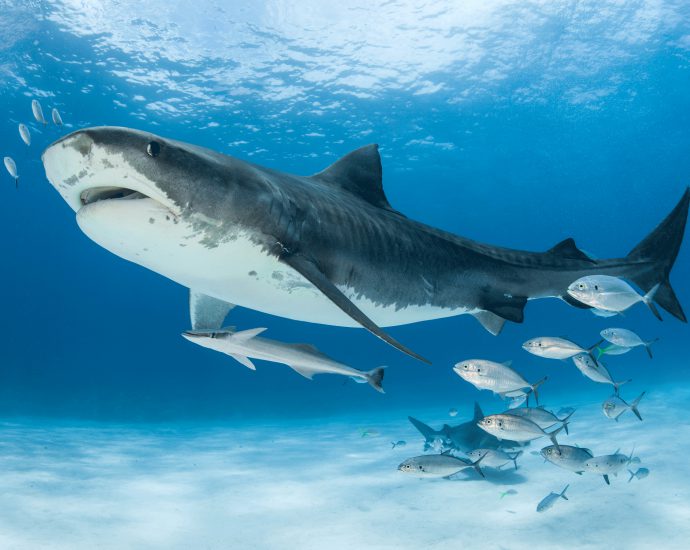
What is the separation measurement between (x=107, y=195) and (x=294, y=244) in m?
1.19

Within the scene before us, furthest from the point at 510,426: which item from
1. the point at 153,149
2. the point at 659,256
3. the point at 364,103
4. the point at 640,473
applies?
the point at 364,103

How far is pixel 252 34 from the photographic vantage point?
1870 centimetres

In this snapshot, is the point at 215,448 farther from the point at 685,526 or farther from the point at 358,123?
the point at 358,123

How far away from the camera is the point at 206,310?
13.9 feet

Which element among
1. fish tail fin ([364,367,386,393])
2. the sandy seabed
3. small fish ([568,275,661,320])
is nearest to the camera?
fish tail fin ([364,367,386,393])

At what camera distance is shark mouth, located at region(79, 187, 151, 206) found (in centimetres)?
246

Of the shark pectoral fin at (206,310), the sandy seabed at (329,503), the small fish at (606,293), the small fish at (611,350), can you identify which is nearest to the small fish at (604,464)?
the sandy seabed at (329,503)

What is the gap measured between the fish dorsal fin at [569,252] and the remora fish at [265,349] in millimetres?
3080

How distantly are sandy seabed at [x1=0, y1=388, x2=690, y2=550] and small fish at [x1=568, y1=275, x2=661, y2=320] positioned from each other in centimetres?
224

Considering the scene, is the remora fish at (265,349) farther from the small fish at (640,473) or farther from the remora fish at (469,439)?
the remora fish at (469,439)

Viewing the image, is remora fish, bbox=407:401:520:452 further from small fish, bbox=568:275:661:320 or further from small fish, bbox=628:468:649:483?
small fish, bbox=568:275:661:320

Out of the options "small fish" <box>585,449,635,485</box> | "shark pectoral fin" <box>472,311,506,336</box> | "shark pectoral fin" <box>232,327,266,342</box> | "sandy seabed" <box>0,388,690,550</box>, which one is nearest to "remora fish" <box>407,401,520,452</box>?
"sandy seabed" <box>0,388,690,550</box>

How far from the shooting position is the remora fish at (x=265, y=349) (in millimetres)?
2779

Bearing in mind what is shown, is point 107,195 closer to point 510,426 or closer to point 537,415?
point 510,426
